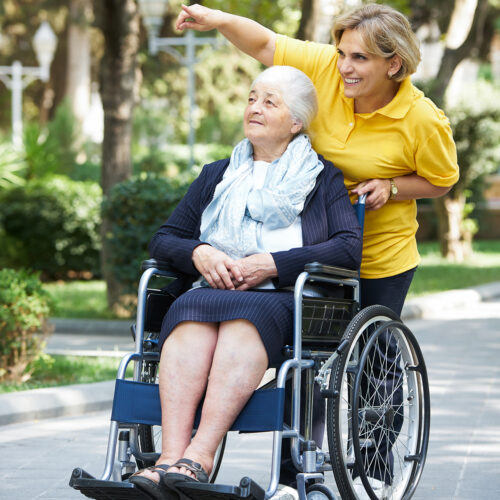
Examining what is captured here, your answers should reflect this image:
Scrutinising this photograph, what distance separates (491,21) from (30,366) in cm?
2488

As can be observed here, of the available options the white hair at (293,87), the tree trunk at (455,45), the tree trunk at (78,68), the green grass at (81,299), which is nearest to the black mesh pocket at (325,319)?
the white hair at (293,87)

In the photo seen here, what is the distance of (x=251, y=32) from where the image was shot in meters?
4.27

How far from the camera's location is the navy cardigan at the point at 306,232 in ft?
12.4

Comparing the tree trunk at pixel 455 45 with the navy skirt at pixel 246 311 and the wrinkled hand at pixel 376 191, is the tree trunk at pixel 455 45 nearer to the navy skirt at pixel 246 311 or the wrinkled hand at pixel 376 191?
the wrinkled hand at pixel 376 191

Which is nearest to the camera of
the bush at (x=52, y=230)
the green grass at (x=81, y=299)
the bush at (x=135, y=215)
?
the bush at (x=135, y=215)

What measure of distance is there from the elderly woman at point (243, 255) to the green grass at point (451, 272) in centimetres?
909

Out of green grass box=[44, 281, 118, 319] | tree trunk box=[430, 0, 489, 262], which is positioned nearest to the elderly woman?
green grass box=[44, 281, 118, 319]

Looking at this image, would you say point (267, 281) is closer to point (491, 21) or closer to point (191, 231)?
point (191, 231)

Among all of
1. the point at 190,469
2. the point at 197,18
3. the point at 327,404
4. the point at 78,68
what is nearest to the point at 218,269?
the point at 327,404

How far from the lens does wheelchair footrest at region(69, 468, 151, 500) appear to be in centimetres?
331

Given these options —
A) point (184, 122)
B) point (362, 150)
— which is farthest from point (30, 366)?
point (184, 122)

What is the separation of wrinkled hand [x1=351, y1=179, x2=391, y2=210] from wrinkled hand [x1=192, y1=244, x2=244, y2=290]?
0.62 meters

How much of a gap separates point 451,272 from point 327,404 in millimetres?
13317

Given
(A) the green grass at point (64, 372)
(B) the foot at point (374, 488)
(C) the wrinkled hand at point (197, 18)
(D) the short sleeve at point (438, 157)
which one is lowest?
(A) the green grass at point (64, 372)
